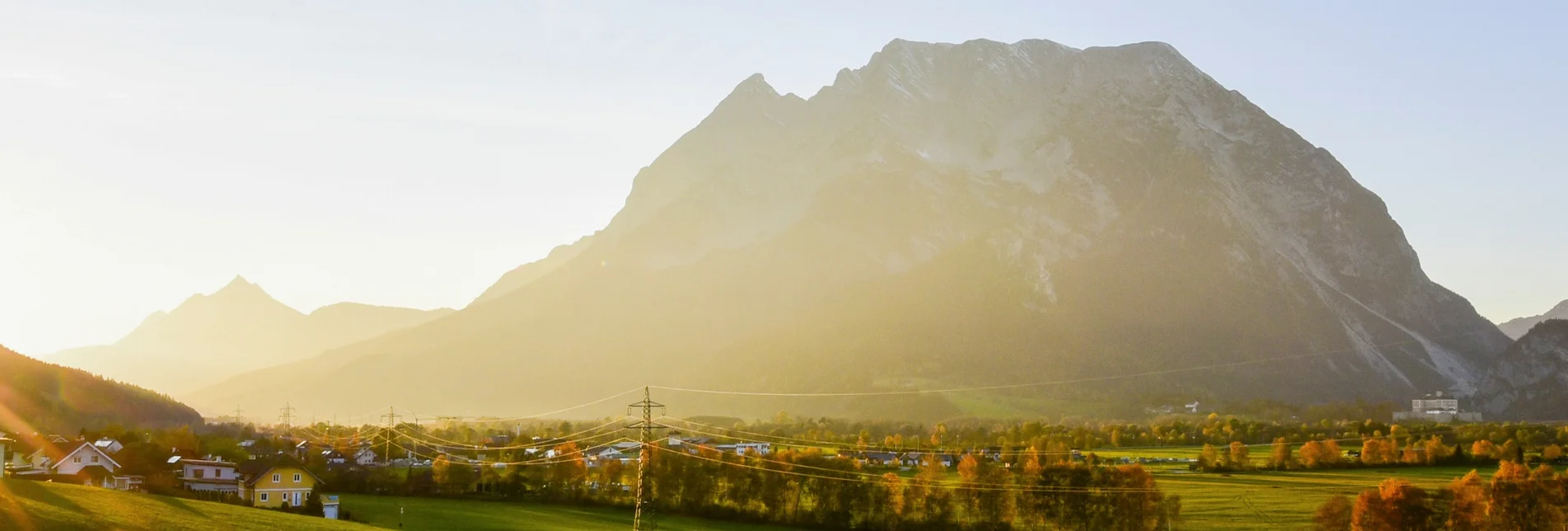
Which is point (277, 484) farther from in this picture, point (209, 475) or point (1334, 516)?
point (1334, 516)

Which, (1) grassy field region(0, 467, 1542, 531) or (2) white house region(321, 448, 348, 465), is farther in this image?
(2) white house region(321, 448, 348, 465)

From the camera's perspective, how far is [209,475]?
8806 centimetres

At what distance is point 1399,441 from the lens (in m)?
120

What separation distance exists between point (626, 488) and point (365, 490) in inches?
781

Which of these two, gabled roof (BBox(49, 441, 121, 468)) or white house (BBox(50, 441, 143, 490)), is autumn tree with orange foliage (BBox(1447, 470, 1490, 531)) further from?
gabled roof (BBox(49, 441, 121, 468))

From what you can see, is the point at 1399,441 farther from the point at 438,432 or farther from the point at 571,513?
the point at 438,432

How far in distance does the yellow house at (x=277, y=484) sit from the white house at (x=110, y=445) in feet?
63.6

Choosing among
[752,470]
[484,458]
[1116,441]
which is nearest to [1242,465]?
[1116,441]

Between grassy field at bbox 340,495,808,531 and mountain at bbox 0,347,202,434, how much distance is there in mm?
57030

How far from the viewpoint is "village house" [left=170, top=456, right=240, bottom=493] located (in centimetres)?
8562

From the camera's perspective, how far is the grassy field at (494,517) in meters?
74.5

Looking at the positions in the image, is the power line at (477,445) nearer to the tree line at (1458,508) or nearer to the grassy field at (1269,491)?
the grassy field at (1269,491)

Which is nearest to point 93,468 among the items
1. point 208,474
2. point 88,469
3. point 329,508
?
point 88,469

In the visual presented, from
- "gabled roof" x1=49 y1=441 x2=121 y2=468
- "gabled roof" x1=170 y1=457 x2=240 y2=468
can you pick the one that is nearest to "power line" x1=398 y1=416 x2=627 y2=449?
"gabled roof" x1=170 y1=457 x2=240 y2=468
